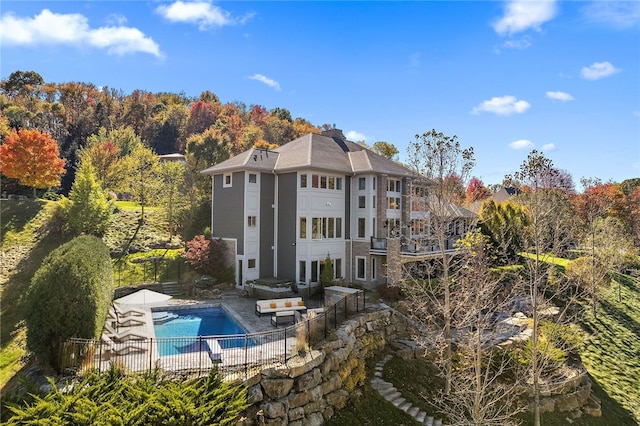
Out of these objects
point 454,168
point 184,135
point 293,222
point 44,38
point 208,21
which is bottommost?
point 293,222

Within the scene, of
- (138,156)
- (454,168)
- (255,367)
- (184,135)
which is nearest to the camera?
(255,367)

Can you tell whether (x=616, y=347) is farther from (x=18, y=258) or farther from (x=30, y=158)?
(x=30, y=158)

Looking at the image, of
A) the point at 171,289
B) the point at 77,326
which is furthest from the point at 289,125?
the point at 77,326

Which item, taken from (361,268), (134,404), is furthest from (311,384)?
(361,268)

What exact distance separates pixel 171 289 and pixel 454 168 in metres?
19.2

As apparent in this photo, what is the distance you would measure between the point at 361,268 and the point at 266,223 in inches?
290

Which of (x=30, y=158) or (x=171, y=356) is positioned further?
(x=30, y=158)

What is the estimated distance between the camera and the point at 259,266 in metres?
25.3

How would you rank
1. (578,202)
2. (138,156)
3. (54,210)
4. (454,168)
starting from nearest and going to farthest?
(454,168)
(54,210)
(578,202)
(138,156)

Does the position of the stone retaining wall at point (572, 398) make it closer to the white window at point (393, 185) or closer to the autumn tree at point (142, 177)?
the white window at point (393, 185)

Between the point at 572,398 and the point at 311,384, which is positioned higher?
the point at 311,384

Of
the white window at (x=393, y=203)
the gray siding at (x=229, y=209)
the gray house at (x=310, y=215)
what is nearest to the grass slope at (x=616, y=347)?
the gray house at (x=310, y=215)

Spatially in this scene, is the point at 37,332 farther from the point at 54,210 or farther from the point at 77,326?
the point at 54,210

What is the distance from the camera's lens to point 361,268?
2595 centimetres
